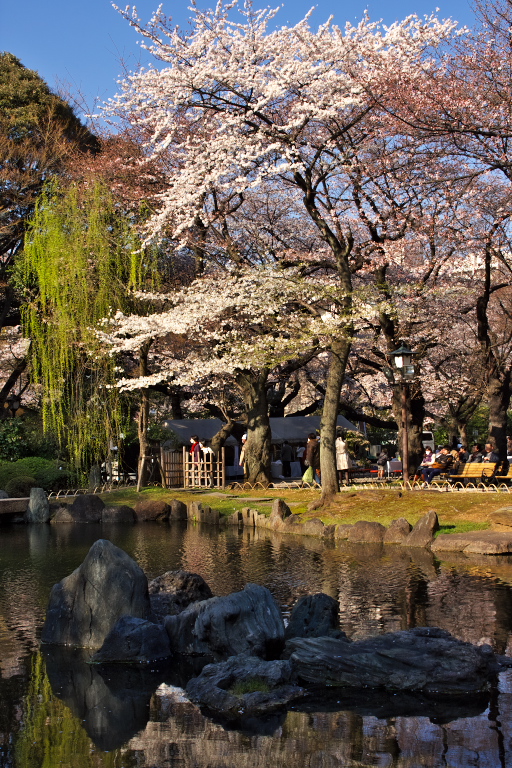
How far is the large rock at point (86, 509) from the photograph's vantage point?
21828 mm

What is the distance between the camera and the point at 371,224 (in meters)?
20.4

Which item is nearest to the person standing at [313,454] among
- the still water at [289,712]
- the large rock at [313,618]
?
the still water at [289,712]

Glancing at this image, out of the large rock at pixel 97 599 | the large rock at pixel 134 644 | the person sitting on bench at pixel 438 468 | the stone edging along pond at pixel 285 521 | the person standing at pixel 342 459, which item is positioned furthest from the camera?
the person standing at pixel 342 459

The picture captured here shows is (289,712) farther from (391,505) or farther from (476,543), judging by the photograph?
(391,505)

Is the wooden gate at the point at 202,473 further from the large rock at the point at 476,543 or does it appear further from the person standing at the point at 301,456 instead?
the large rock at the point at 476,543

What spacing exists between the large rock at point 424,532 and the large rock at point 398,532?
0.13m

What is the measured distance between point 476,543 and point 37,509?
43.8ft

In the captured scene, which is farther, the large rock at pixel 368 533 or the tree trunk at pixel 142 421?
the tree trunk at pixel 142 421

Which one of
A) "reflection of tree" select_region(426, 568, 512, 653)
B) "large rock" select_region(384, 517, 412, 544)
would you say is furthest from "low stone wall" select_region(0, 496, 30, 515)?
"reflection of tree" select_region(426, 568, 512, 653)

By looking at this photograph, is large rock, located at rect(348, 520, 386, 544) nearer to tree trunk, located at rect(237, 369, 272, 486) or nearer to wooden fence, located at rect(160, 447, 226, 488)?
tree trunk, located at rect(237, 369, 272, 486)

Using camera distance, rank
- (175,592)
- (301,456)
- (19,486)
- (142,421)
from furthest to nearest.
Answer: (301,456)
(142,421)
(19,486)
(175,592)

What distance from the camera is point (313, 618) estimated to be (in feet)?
26.8

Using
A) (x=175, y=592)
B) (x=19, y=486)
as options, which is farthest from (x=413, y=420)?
(x=175, y=592)

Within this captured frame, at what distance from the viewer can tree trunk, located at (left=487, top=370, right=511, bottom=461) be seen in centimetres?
2355
